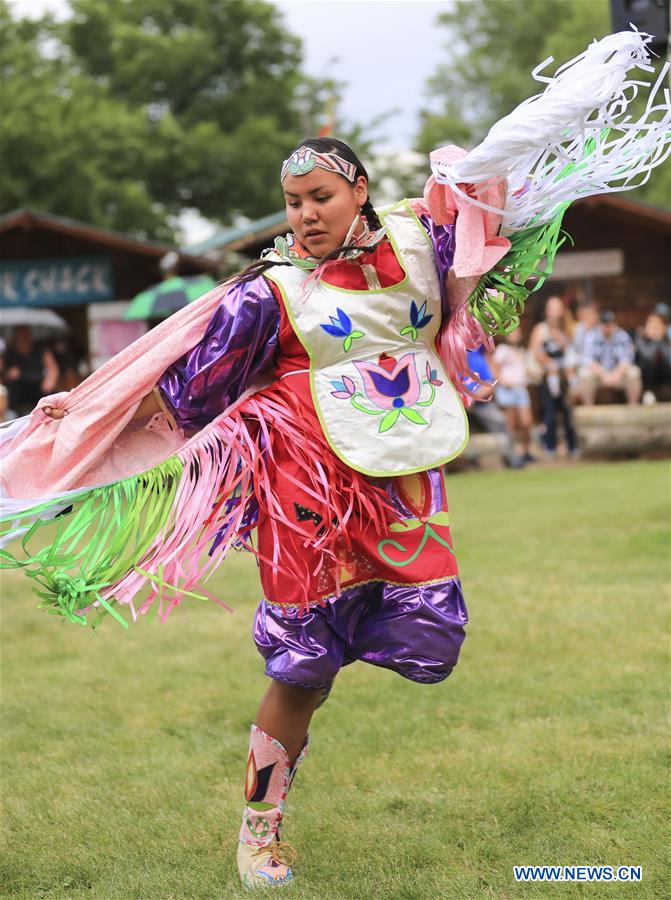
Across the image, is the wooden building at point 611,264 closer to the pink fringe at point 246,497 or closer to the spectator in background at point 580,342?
the spectator in background at point 580,342

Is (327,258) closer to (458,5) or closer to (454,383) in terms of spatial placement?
(454,383)

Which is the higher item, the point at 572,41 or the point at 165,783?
the point at 572,41

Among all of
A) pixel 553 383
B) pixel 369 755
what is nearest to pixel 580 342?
pixel 553 383

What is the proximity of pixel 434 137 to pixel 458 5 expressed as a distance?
15.7 meters

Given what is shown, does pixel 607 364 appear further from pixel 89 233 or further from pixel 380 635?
pixel 380 635

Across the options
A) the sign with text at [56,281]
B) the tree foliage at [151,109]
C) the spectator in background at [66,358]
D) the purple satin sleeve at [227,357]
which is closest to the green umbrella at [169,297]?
the spectator in background at [66,358]

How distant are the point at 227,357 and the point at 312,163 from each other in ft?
1.77

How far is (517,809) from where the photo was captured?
128 inches

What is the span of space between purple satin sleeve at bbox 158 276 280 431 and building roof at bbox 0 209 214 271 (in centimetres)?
1358

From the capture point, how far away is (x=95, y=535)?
306 cm

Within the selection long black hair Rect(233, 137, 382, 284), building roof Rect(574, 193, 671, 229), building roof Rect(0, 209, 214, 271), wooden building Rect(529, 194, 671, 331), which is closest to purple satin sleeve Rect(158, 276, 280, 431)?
long black hair Rect(233, 137, 382, 284)

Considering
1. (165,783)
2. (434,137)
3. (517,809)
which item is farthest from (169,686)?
(434,137)

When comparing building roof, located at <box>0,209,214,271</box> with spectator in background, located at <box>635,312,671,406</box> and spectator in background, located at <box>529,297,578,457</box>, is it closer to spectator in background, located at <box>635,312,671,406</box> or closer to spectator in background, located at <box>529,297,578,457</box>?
spectator in background, located at <box>529,297,578,457</box>

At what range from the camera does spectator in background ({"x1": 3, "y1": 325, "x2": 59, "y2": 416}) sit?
A: 1198 cm
